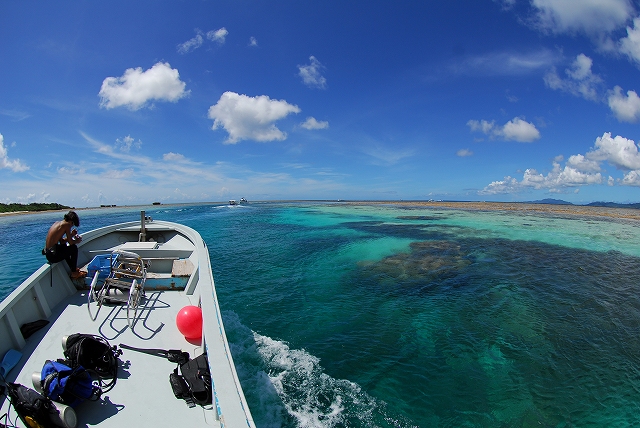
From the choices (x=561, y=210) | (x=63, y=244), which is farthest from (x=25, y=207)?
(x=561, y=210)

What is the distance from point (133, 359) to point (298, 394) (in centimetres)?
306

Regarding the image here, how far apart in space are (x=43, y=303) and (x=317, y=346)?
5.97 metres

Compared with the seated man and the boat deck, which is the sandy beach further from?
the seated man

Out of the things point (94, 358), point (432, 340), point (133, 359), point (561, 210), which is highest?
point (561, 210)

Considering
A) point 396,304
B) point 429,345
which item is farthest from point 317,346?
point 396,304

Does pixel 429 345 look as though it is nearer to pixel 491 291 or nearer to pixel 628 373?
pixel 628 373

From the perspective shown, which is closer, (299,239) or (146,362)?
(146,362)

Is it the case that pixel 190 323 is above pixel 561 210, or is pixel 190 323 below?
below

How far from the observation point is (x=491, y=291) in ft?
36.3

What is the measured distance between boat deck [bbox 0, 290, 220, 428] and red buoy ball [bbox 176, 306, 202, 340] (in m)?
0.16

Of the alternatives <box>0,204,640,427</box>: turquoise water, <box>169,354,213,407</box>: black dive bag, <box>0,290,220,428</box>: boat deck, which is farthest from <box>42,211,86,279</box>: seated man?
<box>169,354,213,407</box>: black dive bag

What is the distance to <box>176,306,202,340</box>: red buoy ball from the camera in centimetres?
518

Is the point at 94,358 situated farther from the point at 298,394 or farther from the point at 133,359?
the point at 298,394

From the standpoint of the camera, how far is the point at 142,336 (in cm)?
524
